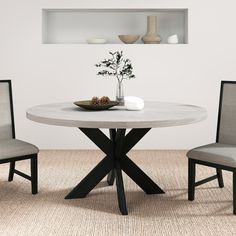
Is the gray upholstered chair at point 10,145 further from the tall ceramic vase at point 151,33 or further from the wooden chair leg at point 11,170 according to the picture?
the tall ceramic vase at point 151,33

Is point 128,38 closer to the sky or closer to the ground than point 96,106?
closer to the sky

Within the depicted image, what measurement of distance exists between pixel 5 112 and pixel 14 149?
1.49 ft

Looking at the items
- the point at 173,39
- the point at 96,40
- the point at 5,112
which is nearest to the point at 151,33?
the point at 173,39

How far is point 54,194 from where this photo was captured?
4.12 m

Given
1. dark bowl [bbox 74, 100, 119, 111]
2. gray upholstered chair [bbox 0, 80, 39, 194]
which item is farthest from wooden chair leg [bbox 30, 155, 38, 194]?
dark bowl [bbox 74, 100, 119, 111]

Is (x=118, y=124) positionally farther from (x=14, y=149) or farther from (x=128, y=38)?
(x=128, y=38)

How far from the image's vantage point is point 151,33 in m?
6.11

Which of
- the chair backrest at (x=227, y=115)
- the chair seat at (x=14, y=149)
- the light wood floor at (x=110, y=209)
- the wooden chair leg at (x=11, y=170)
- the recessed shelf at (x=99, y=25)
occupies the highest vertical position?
the recessed shelf at (x=99, y=25)

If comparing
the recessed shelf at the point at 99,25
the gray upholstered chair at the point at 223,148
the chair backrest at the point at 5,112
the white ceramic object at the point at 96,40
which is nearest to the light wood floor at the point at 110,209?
the gray upholstered chair at the point at 223,148

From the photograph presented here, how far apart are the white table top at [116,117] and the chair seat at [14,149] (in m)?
0.32

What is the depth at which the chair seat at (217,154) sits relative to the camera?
3.55m

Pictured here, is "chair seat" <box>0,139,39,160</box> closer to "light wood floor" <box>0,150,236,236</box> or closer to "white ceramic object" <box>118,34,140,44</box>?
"light wood floor" <box>0,150,236,236</box>

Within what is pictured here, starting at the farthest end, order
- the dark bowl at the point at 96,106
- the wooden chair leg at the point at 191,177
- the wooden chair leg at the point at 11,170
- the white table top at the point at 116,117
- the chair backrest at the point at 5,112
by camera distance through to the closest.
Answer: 1. the wooden chair leg at the point at 11,170
2. the chair backrest at the point at 5,112
3. the wooden chair leg at the point at 191,177
4. the dark bowl at the point at 96,106
5. the white table top at the point at 116,117

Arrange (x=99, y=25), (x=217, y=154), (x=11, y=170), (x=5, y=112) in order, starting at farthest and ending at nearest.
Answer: (x=99, y=25)
(x=11, y=170)
(x=5, y=112)
(x=217, y=154)
